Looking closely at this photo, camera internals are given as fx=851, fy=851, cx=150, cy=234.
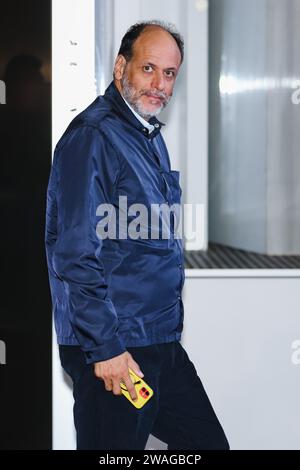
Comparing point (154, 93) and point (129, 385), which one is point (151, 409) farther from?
point (154, 93)

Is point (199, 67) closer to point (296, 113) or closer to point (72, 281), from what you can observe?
point (296, 113)

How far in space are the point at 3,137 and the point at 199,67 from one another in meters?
0.61

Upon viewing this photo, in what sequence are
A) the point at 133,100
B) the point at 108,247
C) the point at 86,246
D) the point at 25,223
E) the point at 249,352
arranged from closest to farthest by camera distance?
the point at 86,246 → the point at 108,247 → the point at 133,100 → the point at 25,223 → the point at 249,352

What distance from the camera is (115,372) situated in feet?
5.31

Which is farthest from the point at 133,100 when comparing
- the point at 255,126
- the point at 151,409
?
the point at 255,126

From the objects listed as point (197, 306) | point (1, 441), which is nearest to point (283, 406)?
point (197, 306)

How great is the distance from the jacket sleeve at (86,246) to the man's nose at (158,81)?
0.24 meters

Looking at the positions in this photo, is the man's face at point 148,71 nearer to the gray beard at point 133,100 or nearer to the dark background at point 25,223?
the gray beard at point 133,100

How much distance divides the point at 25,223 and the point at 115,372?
29.4 inches

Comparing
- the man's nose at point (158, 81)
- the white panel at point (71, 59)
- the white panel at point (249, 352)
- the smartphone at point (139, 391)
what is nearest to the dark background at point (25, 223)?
the white panel at point (71, 59)

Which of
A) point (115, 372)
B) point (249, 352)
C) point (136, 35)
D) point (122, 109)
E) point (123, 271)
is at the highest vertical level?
point (136, 35)

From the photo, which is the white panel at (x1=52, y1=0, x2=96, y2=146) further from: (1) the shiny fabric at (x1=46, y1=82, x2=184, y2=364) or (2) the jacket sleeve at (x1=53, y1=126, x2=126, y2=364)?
(2) the jacket sleeve at (x1=53, y1=126, x2=126, y2=364)

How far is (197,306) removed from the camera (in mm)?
2367

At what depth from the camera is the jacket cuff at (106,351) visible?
5.25 ft
